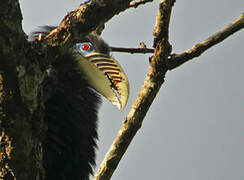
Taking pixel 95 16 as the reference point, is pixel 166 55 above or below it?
below

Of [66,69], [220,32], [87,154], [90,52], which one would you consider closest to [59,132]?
[87,154]

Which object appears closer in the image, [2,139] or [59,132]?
[2,139]

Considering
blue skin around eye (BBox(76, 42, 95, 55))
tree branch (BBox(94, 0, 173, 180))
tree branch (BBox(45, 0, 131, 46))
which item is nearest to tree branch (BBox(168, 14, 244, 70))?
tree branch (BBox(94, 0, 173, 180))

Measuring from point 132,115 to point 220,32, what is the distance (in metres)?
0.81

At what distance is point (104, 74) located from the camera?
408 centimetres

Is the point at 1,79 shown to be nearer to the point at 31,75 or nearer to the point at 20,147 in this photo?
the point at 31,75

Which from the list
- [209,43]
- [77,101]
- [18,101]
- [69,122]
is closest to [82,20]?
[18,101]

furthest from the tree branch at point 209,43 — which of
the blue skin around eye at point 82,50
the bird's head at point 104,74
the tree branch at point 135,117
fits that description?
the blue skin around eye at point 82,50

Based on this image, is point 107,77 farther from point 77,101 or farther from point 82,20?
point 82,20

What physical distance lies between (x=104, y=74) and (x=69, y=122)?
60 centimetres

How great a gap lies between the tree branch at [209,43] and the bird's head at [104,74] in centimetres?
99

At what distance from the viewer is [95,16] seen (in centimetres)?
229

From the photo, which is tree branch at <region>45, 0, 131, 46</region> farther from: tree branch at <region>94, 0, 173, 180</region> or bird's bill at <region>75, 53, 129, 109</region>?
bird's bill at <region>75, 53, 129, 109</region>

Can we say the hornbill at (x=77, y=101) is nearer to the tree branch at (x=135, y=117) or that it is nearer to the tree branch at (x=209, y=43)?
the tree branch at (x=135, y=117)
